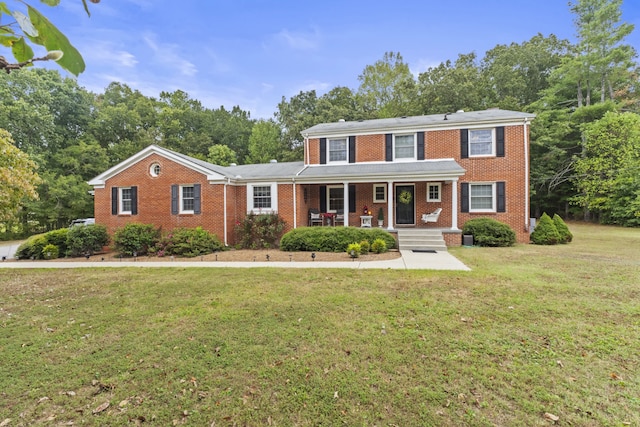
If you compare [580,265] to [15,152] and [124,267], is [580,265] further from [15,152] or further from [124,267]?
[15,152]

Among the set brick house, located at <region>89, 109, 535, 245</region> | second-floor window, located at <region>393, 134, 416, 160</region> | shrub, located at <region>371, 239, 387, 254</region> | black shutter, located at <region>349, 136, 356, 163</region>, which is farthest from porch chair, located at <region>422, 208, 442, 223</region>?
black shutter, located at <region>349, 136, 356, 163</region>

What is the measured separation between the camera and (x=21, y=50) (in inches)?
37.6

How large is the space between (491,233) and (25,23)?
14.2 metres

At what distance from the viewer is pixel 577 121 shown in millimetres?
24453

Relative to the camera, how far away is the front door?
48.6 feet

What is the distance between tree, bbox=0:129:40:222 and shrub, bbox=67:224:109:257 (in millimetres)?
2484

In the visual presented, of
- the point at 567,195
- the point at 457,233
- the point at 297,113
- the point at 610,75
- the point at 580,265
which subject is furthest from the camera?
the point at 297,113

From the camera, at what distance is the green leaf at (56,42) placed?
0.74 metres

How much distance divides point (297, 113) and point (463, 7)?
24472 mm

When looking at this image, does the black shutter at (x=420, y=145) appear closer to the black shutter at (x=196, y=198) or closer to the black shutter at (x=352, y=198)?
the black shutter at (x=352, y=198)

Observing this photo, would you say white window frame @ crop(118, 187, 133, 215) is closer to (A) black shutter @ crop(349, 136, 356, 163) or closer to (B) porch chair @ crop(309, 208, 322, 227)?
(B) porch chair @ crop(309, 208, 322, 227)

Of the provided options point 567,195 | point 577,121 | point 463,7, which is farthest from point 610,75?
point 463,7

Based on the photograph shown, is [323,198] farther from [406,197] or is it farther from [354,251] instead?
[354,251]

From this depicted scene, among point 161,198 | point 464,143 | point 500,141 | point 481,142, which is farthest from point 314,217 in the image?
point 500,141
